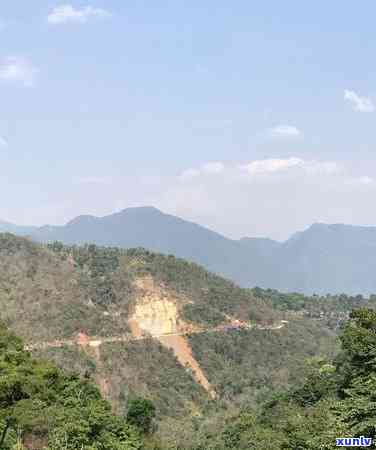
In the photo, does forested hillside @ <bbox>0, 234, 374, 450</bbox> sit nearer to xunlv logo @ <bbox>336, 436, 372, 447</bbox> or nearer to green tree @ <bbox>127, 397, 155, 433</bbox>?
green tree @ <bbox>127, 397, 155, 433</bbox>

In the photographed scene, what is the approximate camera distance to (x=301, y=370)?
61.8m

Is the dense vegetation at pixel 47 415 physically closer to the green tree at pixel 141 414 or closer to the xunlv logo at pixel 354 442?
the green tree at pixel 141 414

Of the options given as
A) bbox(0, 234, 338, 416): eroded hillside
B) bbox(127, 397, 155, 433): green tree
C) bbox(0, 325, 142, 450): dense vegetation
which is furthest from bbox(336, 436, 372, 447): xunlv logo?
bbox(0, 234, 338, 416): eroded hillside

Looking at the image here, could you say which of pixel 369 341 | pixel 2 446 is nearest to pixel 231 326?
pixel 369 341

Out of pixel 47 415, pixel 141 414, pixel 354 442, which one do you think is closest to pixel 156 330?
pixel 141 414

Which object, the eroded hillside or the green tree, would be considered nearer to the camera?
the green tree

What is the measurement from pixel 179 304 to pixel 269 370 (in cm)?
1515

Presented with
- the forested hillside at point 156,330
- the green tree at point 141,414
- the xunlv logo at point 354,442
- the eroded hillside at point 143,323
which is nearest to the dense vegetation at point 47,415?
the green tree at point 141,414

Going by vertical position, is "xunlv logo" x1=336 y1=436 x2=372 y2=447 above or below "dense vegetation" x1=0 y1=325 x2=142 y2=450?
above

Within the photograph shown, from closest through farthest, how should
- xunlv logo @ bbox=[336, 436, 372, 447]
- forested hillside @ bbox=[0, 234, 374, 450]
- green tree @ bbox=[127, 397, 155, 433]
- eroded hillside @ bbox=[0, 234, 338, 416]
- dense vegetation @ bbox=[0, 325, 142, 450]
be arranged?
xunlv logo @ bbox=[336, 436, 372, 447], dense vegetation @ bbox=[0, 325, 142, 450], green tree @ bbox=[127, 397, 155, 433], forested hillside @ bbox=[0, 234, 374, 450], eroded hillside @ bbox=[0, 234, 338, 416]

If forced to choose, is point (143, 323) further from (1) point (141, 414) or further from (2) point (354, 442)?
(2) point (354, 442)

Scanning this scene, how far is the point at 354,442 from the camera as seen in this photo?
14.3 metres

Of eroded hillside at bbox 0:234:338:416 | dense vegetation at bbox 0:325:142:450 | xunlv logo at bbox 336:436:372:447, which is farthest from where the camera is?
eroded hillside at bbox 0:234:338:416

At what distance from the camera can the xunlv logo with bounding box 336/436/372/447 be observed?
1396 centimetres
